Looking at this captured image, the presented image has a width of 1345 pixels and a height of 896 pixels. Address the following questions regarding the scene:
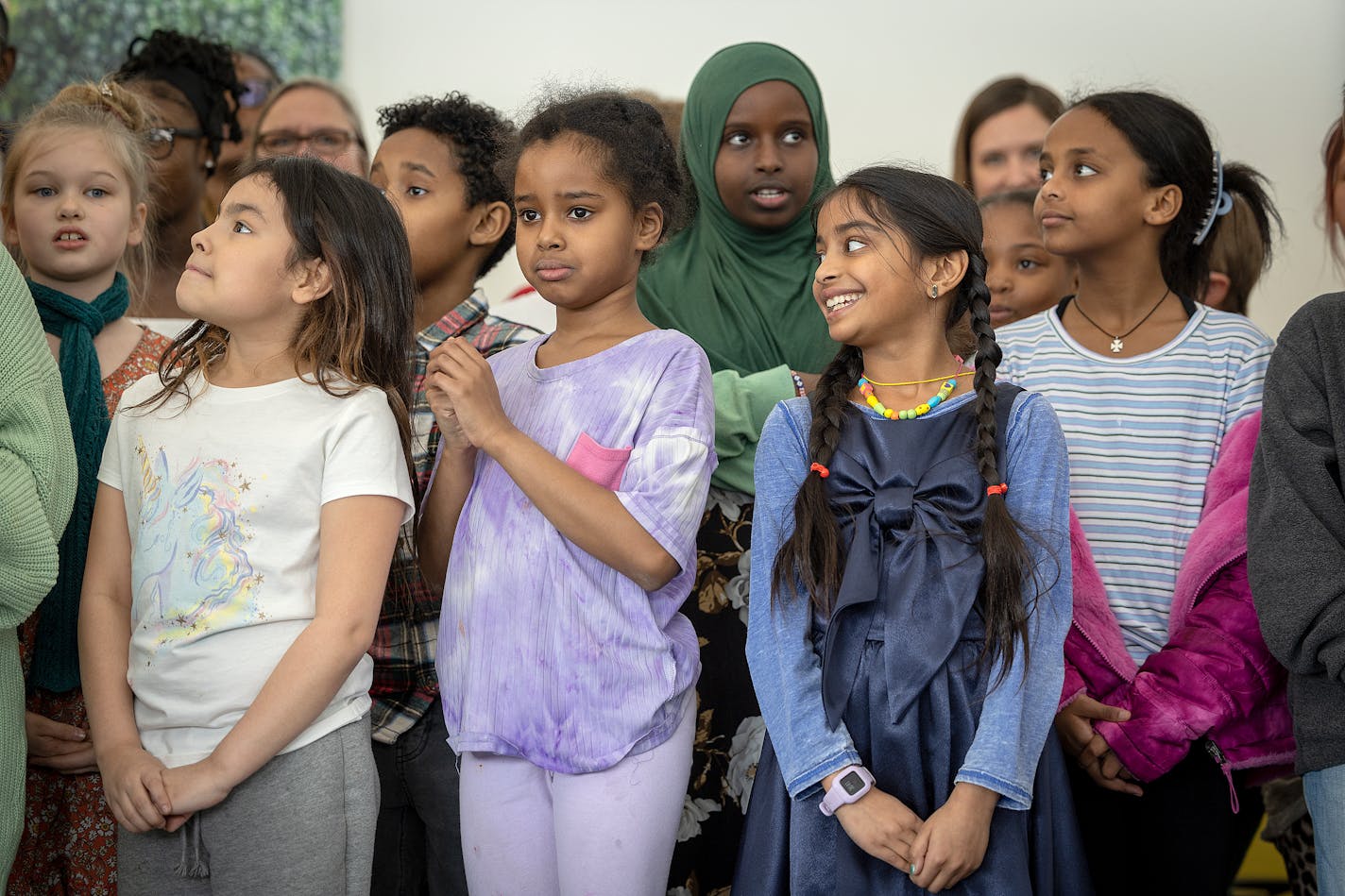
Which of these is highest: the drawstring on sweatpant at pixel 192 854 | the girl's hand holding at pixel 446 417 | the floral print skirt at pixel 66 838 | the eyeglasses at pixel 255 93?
the eyeglasses at pixel 255 93

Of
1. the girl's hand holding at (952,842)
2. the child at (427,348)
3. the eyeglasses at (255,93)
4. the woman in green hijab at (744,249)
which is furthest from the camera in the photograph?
the eyeglasses at (255,93)

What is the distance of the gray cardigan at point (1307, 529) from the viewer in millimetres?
1776

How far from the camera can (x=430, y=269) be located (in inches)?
98.6

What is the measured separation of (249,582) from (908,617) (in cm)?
87

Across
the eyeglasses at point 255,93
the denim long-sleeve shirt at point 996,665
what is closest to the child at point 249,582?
the denim long-sleeve shirt at point 996,665

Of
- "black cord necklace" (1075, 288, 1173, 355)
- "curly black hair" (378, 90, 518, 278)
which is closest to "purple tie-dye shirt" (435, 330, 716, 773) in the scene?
"curly black hair" (378, 90, 518, 278)

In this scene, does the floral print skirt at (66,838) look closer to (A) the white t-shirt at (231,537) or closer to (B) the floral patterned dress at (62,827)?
(B) the floral patterned dress at (62,827)

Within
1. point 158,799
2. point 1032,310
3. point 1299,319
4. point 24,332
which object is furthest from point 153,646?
point 1032,310

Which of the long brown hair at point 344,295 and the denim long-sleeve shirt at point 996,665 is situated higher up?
the long brown hair at point 344,295

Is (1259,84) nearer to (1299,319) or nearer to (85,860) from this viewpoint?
(1299,319)

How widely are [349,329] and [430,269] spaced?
0.62 metres

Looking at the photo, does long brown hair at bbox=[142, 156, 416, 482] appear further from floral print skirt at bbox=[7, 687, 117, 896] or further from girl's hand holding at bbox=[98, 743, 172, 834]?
floral print skirt at bbox=[7, 687, 117, 896]

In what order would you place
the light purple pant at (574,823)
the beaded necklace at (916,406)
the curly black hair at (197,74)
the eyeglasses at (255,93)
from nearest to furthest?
the light purple pant at (574,823) → the beaded necklace at (916,406) → the curly black hair at (197,74) → the eyeglasses at (255,93)

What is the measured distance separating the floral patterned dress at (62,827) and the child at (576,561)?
0.63 meters
